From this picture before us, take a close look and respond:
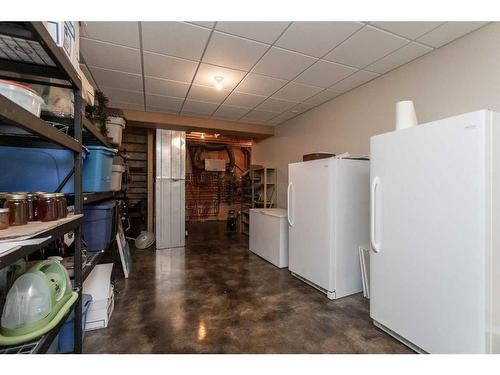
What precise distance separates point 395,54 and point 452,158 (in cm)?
153

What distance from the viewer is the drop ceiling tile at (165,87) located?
10.2ft

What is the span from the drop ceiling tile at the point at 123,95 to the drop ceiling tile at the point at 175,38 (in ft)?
4.43

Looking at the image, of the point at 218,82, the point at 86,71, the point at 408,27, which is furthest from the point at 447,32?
the point at 86,71

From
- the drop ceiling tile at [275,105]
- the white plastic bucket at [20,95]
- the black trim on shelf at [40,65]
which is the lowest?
the white plastic bucket at [20,95]

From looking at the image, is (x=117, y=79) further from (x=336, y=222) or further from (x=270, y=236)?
(x=336, y=222)

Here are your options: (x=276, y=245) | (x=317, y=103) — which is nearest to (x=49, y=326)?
(x=276, y=245)

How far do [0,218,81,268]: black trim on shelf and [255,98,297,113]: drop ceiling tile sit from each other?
3246mm

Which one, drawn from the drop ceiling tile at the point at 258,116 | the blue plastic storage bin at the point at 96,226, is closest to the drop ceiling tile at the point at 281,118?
the drop ceiling tile at the point at 258,116

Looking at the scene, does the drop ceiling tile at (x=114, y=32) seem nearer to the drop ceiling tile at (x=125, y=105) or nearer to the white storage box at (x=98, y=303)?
the drop ceiling tile at (x=125, y=105)

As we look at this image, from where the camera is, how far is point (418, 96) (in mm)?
2533

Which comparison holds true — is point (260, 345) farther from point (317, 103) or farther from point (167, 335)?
point (317, 103)

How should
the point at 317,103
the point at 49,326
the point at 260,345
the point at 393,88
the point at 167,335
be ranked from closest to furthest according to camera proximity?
1. the point at 49,326
2. the point at 260,345
3. the point at 167,335
4. the point at 393,88
5. the point at 317,103

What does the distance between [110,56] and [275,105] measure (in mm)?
2484

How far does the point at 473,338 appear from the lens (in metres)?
1.43
